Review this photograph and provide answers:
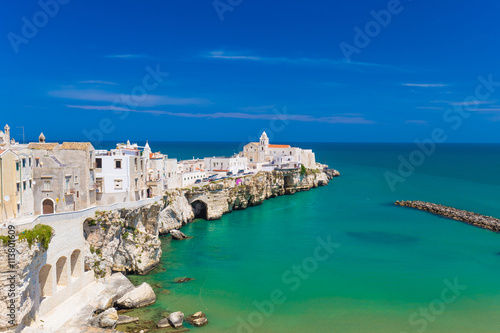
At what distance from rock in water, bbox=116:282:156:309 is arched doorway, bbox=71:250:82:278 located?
13.1 ft

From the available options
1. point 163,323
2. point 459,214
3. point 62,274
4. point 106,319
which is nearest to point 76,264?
A: point 62,274

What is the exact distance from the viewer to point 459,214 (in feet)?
175

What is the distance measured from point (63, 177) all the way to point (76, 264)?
6.36 metres

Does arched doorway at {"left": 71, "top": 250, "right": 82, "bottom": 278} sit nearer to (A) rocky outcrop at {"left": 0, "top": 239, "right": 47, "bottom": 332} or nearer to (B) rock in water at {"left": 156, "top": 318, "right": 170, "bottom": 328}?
(A) rocky outcrop at {"left": 0, "top": 239, "right": 47, "bottom": 332}

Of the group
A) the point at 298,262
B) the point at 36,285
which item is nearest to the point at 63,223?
the point at 36,285

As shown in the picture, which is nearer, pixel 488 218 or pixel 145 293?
pixel 145 293

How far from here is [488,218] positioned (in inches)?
1993

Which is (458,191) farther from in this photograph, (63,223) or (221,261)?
(63,223)

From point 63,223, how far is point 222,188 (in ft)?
98.3

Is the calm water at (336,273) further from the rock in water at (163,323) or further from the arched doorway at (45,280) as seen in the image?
the arched doorway at (45,280)

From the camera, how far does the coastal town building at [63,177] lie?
28.4 metres

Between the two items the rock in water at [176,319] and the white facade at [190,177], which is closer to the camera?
the rock in water at [176,319]

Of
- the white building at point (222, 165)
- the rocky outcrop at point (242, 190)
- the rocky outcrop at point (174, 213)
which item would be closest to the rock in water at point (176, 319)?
the rocky outcrop at point (174, 213)

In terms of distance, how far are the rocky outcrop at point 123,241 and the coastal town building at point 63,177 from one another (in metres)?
3.33
